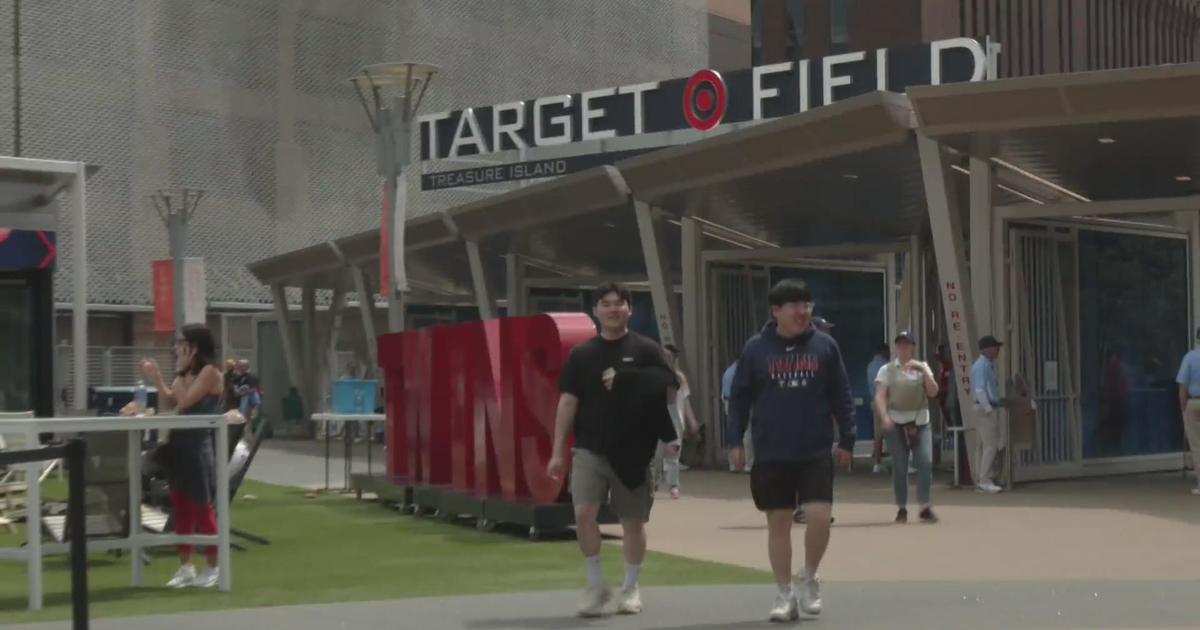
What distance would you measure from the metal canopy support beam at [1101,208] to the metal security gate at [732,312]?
21.4ft

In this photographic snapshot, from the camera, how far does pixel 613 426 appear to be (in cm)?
1038

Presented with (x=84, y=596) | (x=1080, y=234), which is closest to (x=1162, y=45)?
(x=1080, y=234)

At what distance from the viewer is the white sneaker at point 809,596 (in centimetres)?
984

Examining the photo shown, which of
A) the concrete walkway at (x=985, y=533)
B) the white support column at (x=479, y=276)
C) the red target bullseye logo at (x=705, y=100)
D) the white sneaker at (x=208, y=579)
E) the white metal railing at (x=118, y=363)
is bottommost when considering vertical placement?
the concrete walkway at (x=985, y=533)

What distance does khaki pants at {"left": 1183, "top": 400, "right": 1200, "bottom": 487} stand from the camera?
1938 cm

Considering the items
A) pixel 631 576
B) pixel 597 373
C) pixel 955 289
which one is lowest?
pixel 631 576

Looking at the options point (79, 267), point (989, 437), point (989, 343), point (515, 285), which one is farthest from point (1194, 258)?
point (515, 285)

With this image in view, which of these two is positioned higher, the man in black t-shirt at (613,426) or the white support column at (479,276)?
the white support column at (479,276)

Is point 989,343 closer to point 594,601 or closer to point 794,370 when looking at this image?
point 794,370

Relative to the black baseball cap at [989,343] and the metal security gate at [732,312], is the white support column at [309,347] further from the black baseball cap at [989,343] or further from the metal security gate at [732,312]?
the black baseball cap at [989,343]

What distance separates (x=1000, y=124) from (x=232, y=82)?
121 ft

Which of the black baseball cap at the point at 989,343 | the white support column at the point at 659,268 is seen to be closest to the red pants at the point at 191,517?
the black baseball cap at the point at 989,343

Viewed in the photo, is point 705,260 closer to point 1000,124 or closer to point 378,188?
point 1000,124

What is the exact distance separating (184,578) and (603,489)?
10.4ft
